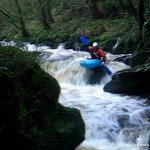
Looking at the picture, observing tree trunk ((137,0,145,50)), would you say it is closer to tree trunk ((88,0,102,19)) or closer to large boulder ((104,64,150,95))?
large boulder ((104,64,150,95))

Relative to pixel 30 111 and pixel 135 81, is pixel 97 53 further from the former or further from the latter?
pixel 30 111

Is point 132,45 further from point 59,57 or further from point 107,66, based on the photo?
point 59,57

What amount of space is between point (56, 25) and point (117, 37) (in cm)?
748

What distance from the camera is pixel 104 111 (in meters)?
8.47

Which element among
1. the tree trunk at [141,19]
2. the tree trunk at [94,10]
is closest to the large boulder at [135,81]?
the tree trunk at [141,19]

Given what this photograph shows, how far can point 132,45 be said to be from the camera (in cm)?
1307

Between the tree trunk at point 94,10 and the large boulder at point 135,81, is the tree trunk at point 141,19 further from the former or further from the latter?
the tree trunk at point 94,10

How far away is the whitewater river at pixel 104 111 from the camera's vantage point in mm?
6984

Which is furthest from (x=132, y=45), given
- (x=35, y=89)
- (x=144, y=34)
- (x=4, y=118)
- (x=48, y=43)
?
(x=4, y=118)

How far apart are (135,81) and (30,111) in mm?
5439

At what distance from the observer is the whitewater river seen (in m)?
6.98

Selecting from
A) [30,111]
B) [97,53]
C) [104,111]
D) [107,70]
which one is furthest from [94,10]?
[30,111]

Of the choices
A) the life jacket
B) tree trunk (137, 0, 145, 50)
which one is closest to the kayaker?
the life jacket

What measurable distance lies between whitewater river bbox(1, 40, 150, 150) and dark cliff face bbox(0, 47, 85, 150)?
434 mm
